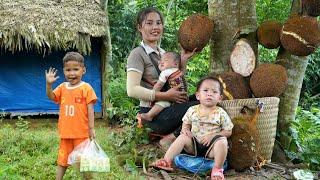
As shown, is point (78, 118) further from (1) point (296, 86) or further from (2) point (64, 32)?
(2) point (64, 32)

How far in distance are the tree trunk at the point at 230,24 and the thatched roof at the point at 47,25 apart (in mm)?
4290

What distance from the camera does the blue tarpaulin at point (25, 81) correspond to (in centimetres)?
940

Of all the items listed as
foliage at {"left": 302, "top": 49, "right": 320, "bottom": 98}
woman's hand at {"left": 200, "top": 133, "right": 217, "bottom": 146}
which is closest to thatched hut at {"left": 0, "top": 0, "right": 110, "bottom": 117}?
woman's hand at {"left": 200, "top": 133, "right": 217, "bottom": 146}

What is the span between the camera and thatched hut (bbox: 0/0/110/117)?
872 cm

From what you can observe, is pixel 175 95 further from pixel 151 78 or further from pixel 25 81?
pixel 25 81

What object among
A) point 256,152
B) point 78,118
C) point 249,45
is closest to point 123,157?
point 78,118

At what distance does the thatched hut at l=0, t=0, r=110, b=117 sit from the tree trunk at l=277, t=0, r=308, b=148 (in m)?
4.72

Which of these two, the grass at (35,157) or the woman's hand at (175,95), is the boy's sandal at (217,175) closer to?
the grass at (35,157)

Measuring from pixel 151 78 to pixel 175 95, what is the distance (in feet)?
1.05

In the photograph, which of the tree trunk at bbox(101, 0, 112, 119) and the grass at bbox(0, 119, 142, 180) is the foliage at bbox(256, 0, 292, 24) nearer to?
the tree trunk at bbox(101, 0, 112, 119)

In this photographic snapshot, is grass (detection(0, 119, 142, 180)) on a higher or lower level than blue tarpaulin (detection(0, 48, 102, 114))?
lower

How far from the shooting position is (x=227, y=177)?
13.8 feet

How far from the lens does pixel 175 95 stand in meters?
4.59

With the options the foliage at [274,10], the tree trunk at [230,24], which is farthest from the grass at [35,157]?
the foliage at [274,10]
